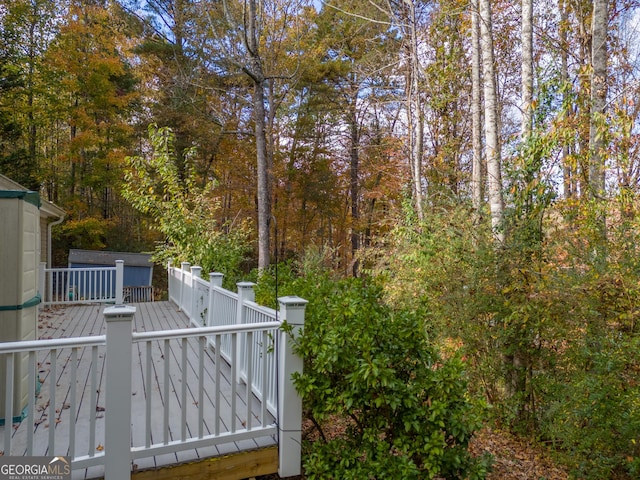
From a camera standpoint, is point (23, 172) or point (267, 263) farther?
point (23, 172)

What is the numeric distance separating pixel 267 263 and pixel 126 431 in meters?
4.88

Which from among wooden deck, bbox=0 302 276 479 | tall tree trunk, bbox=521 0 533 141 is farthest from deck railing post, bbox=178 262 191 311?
tall tree trunk, bbox=521 0 533 141

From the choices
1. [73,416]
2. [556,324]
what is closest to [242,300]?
[73,416]

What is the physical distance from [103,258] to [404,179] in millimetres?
9136

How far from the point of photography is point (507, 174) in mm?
4402

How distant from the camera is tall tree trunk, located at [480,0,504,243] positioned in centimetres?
462

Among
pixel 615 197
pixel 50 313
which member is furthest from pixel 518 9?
pixel 50 313

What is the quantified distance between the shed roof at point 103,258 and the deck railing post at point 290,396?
9.84m

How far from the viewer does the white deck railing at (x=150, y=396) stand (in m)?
2.28

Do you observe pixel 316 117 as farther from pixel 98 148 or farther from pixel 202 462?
pixel 202 462

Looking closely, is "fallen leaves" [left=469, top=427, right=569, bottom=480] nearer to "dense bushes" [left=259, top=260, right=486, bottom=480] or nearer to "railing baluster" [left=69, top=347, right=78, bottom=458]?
"dense bushes" [left=259, top=260, right=486, bottom=480]

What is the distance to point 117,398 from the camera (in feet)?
7.62

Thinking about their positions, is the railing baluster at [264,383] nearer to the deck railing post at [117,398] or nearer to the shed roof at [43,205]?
the deck railing post at [117,398]

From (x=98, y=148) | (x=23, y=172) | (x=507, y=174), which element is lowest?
(x=507, y=174)
